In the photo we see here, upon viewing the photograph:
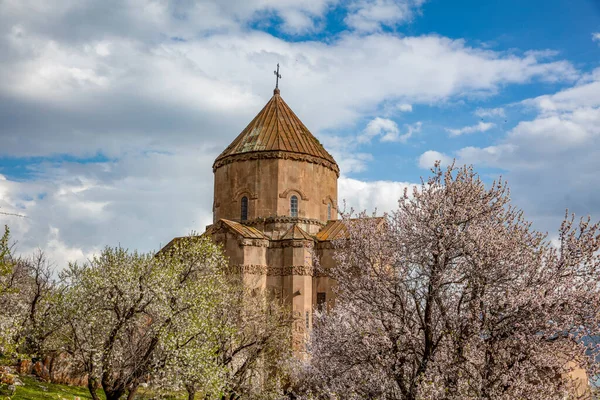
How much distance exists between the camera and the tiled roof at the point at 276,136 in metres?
40.5

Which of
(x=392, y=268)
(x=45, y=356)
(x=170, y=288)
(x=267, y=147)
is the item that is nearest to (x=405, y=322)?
(x=392, y=268)

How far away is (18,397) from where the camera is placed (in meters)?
22.8

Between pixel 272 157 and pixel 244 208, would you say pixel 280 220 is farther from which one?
pixel 272 157

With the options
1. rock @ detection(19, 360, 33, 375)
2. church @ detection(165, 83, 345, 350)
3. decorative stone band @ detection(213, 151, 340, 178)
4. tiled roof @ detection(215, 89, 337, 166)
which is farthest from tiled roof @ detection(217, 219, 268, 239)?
rock @ detection(19, 360, 33, 375)

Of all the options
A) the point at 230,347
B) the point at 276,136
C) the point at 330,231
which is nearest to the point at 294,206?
the point at 330,231

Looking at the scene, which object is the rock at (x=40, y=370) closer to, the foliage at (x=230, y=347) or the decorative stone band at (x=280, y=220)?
the foliage at (x=230, y=347)

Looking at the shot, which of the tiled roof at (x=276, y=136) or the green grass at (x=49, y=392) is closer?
the green grass at (x=49, y=392)

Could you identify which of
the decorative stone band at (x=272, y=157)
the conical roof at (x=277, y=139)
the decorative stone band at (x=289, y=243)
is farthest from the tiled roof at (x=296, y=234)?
the conical roof at (x=277, y=139)

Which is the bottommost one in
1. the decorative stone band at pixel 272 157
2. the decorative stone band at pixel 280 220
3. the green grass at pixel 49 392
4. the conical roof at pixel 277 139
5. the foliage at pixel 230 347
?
the green grass at pixel 49 392

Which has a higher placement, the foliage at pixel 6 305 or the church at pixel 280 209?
the church at pixel 280 209

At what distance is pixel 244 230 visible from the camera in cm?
3734

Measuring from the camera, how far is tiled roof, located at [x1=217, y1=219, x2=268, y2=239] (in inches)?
1449

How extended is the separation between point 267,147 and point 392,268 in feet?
87.6

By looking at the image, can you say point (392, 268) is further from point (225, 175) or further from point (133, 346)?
point (225, 175)
